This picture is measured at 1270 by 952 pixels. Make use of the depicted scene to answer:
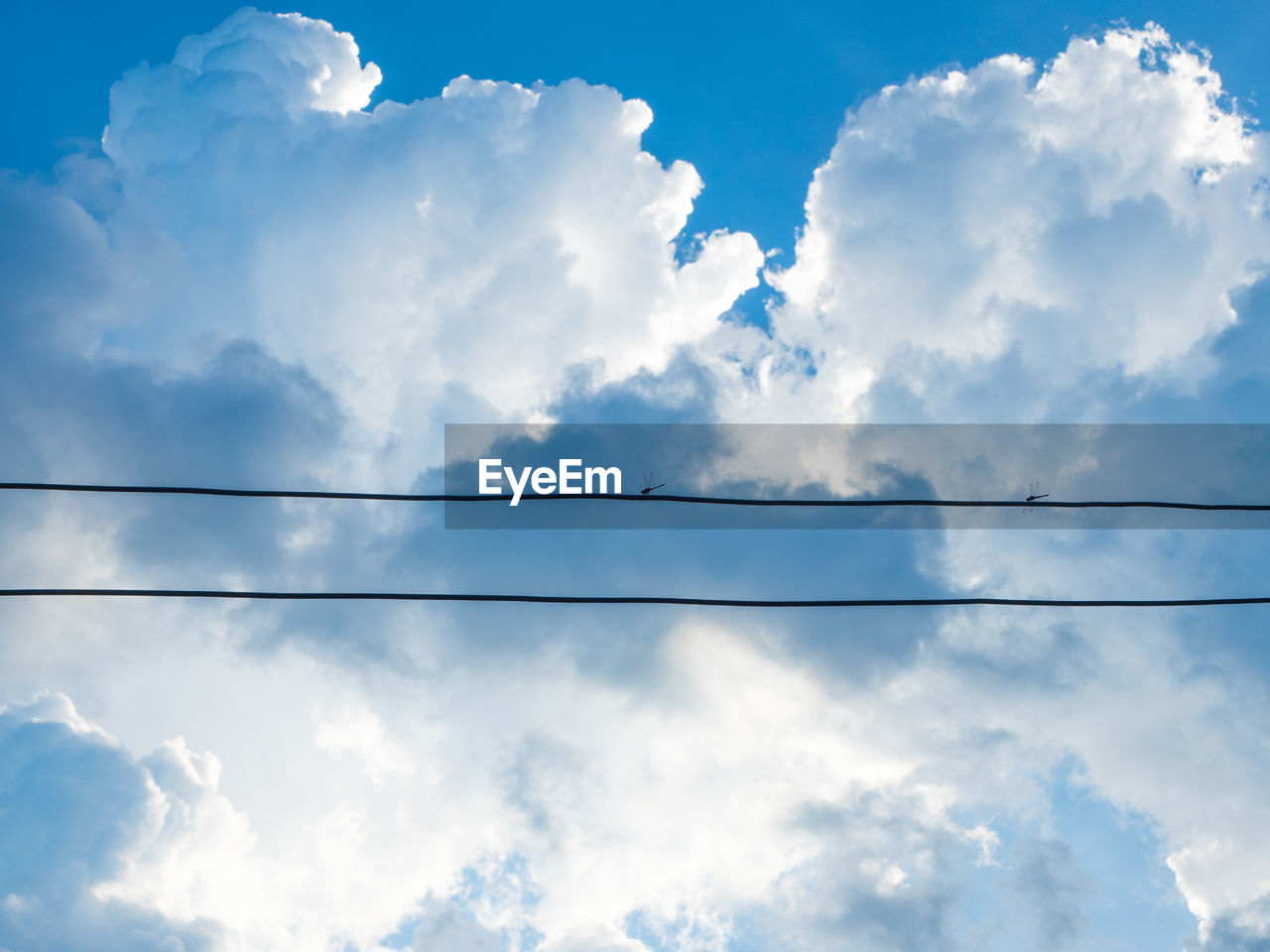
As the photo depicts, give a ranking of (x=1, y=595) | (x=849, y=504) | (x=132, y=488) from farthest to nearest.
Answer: (x=849, y=504) → (x=1, y=595) → (x=132, y=488)

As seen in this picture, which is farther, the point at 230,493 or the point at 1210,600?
the point at 1210,600

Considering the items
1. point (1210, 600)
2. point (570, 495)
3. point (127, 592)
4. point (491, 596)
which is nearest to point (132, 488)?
point (127, 592)

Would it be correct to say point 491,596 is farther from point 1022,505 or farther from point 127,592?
point 1022,505

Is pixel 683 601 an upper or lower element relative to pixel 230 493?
lower

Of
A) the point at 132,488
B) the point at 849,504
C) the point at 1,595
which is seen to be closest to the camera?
the point at 132,488

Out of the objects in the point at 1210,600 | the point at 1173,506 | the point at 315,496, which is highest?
the point at 315,496

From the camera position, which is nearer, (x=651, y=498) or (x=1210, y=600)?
(x=651, y=498)

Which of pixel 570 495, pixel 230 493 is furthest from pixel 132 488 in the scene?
pixel 570 495

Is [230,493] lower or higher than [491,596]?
higher

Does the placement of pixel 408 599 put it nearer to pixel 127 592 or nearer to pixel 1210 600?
pixel 127 592
